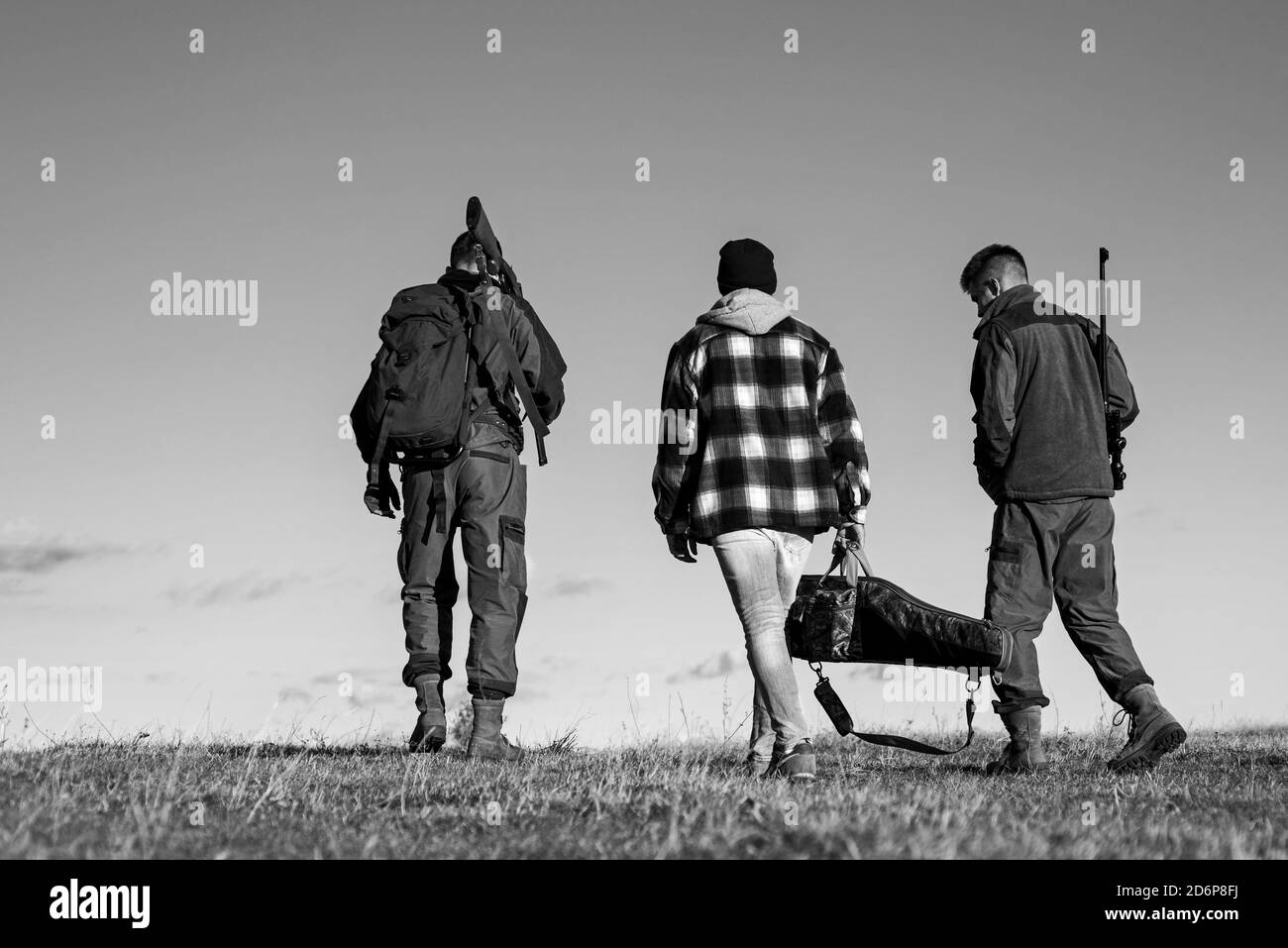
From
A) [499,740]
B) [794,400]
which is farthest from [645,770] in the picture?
[794,400]

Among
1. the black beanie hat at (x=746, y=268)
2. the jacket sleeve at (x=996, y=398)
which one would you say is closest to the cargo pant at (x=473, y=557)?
the black beanie hat at (x=746, y=268)

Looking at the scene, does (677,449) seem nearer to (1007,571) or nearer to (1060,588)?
(1007,571)

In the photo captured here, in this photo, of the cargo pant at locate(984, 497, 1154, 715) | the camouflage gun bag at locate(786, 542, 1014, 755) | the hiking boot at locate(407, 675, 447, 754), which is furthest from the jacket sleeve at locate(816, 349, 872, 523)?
the hiking boot at locate(407, 675, 447, 754)

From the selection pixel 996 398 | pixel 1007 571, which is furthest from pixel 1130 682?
pixel 996 398

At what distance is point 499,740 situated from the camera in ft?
26.5

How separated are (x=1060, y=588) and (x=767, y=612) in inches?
91.0

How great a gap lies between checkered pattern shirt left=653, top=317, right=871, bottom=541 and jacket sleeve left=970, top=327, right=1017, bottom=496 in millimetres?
1442

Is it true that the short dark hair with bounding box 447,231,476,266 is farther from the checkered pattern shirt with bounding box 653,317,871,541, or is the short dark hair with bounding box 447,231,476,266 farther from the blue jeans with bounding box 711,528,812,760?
the blue jeans with bounding box 711,528,812,760

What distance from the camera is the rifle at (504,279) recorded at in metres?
8.34

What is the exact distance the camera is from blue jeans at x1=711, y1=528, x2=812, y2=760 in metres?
6.92

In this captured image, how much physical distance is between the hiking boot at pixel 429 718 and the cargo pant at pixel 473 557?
2.8 inches
